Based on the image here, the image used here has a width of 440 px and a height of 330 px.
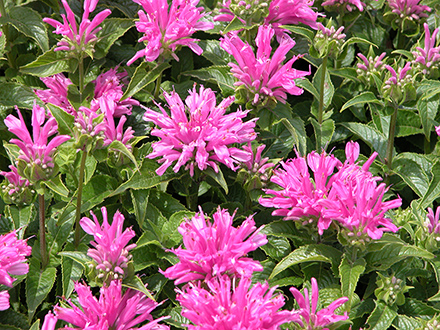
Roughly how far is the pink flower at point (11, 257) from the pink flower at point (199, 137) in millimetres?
400

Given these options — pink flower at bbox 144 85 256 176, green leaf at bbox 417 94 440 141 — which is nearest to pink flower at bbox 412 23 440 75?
green leaf at bbox 417 94 440 141

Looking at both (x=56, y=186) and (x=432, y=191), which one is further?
(x=432, y=191)

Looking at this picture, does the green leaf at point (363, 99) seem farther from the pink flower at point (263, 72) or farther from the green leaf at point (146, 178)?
the green leaf at point (146, 178)

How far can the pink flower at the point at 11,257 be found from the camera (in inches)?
52.3

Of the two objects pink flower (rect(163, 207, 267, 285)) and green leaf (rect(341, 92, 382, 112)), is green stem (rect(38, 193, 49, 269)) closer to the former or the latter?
pink flower (rect(163, 207, 267, 285))

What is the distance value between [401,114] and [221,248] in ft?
2.99

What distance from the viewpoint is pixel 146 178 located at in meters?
1.47

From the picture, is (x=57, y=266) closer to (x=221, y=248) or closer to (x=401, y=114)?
(x=221, y=248)

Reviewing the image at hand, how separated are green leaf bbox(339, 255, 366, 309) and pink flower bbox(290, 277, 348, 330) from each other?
0.11 ft

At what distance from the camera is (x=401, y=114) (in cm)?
188

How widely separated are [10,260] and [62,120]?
15.9 inches

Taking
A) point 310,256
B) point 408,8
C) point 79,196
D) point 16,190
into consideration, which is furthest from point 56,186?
point 408,8

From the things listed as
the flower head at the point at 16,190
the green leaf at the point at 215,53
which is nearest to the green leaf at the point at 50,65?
the flower head at the point at 16,190

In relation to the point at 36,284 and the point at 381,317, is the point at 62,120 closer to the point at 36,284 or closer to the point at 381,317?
the point at 36,284
